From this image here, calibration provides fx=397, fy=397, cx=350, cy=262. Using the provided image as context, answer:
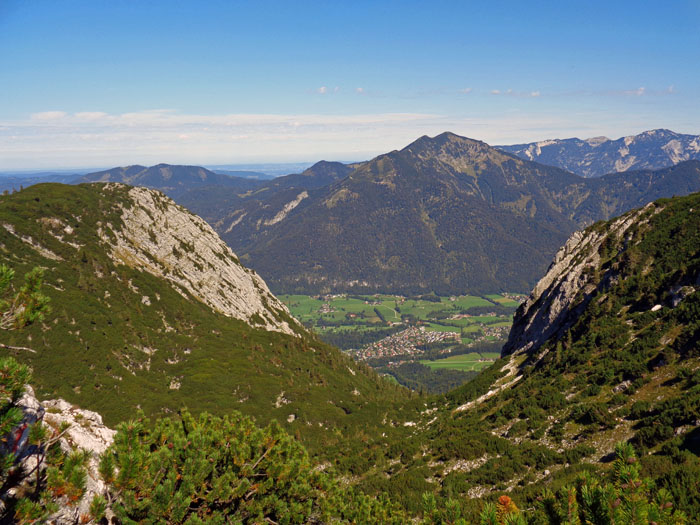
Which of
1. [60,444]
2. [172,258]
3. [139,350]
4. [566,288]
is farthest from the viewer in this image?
[172,258]

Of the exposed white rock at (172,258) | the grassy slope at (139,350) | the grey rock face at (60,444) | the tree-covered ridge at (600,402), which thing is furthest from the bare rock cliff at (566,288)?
the exposed white rock at (172,258)

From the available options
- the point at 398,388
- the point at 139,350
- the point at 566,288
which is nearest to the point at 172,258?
the point at 139,350

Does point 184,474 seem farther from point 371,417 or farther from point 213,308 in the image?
point 213,308

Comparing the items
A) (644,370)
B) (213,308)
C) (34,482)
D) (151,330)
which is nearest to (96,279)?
(151,330)

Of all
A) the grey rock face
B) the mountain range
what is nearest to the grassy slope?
the mountain range

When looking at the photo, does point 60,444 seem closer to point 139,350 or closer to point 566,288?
point 566,288

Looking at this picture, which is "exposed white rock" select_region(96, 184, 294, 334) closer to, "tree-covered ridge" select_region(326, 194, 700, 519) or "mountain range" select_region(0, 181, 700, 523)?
"mountain range" select_region(0, 181, 700, 523)

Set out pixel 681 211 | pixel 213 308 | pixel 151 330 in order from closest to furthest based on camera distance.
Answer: pixel 681 211 < pixel 151 330 < pixel 213 308

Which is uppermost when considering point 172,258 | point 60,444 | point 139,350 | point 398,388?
point 60,444
